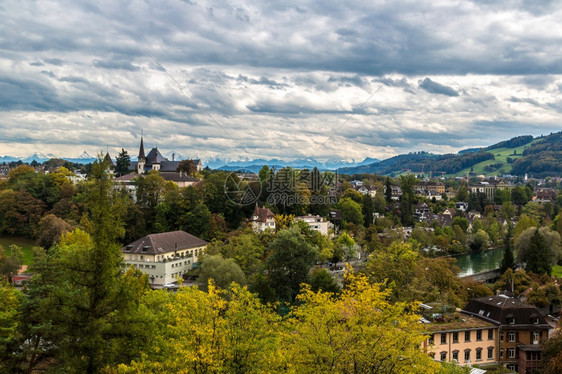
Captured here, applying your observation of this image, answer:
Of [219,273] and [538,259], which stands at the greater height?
[219,273]

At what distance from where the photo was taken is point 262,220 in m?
50.2

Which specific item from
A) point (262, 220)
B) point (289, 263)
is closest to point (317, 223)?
point (262, 220)

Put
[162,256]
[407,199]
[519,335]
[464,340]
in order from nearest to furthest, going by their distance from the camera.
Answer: [464,340] < [519,335] < [162,256] < [407,199]

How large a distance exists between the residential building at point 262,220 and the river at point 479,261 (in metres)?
21.0

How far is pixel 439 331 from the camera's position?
23891 millimetres

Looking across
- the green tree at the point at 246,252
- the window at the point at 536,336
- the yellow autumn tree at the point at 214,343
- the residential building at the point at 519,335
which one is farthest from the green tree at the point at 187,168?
the yellow autumn tree at the point at 214,343

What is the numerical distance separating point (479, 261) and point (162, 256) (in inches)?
1547

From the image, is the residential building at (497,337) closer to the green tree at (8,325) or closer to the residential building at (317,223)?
the green tree at (8,325)

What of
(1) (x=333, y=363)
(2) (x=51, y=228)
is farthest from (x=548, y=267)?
(2) (x=51, y=228)

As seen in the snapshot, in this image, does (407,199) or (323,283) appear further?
(407,199)

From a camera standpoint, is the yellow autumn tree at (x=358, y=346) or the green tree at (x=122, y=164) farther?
the green tree at (x=122, y=164)

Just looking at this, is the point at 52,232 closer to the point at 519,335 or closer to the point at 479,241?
the point at 519,335

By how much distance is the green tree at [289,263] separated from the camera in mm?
34406

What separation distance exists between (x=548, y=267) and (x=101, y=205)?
44.3m
